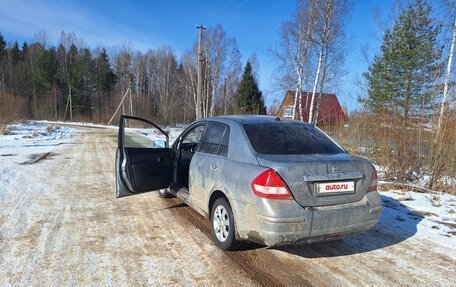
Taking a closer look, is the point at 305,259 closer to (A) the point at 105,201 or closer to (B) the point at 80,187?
(A) the point at 105,201

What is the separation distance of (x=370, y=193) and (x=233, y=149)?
5.38ft

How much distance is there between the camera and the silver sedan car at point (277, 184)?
301 cm

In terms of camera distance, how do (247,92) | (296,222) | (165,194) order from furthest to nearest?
(247,92), (165,194), (296,222)

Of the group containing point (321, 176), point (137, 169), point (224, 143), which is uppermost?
point (224, 143)

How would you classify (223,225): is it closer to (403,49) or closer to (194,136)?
(194,136)

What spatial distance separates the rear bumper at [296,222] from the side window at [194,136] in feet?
6.21

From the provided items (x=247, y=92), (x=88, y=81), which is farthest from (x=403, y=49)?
(x=88, y=81)

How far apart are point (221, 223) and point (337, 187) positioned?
4.60 feet

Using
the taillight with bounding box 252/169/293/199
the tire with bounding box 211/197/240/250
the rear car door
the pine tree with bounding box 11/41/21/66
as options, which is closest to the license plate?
the taillight with bounding box 252/169/293/199

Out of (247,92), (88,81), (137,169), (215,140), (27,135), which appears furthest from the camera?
(88,81)

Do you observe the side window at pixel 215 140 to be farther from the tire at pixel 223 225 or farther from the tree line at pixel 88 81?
the tree line at pixel 88 81

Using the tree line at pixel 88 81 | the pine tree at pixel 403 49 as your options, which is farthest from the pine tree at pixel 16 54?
the pine tree at pixel 403 49

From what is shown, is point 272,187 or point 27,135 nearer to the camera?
point 272,187

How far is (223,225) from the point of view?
3.62 m
